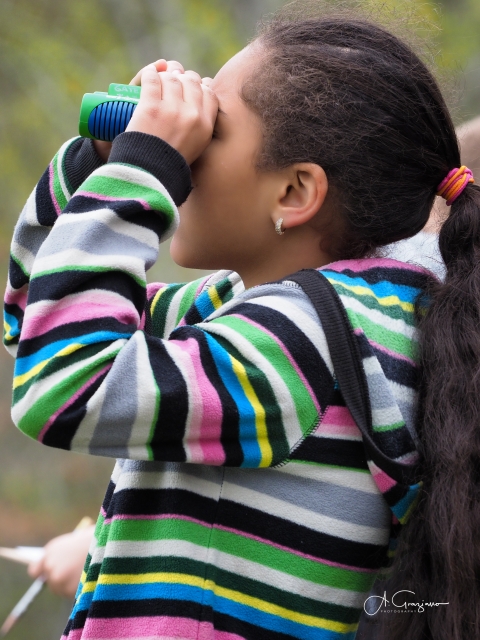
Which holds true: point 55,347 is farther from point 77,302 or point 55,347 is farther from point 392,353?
point 392,353

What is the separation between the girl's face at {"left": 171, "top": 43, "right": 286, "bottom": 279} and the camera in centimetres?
112

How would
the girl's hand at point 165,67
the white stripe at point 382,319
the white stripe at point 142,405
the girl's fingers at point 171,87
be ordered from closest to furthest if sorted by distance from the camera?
the white stripe at point 142,405 → the white stripe at point 382,319 → the girl's fingers at point 171,87 → the girl's hand at point 165,67

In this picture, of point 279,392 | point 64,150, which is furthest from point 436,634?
point 64,150

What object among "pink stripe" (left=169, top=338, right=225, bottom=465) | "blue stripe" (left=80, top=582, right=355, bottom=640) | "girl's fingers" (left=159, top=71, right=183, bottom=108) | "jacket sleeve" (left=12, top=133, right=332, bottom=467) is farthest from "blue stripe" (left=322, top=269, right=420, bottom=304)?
"blue stripe" (left=80, top=582, right=355, bottom=640)

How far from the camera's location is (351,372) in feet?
2.98

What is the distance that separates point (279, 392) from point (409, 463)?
20cm

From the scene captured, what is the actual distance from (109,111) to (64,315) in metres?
0.37

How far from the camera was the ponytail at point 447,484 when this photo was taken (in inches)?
35.0

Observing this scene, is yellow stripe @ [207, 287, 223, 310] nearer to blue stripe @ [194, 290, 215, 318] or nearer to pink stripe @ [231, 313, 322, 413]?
blue stripe @ [194, 290, 215, 318]

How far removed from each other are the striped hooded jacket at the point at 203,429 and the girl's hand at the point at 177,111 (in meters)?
0.04

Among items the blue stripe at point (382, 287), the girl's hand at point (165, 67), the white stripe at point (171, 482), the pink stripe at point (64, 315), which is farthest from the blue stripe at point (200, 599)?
the girl's hand at point (165, 67)

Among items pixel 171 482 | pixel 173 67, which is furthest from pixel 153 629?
pixel 173 67

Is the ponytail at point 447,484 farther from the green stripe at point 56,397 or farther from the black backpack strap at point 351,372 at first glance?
the green stripe at point 56,397

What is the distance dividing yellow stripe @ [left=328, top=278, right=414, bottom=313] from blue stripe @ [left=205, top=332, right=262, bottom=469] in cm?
19
